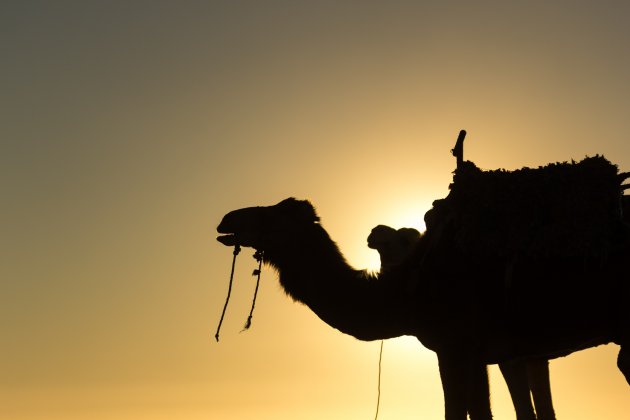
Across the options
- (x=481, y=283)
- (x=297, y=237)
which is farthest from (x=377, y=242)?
(x=481, y=283)

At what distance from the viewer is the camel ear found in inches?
596

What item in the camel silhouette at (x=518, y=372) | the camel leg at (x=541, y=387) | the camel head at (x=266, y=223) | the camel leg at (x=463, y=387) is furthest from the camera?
the camel leg at (x=541, y=387)

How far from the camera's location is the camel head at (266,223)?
1512 cm

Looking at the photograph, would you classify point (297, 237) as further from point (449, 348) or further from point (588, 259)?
point (588, 259)

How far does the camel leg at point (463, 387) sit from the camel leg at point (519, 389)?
2.12 metres

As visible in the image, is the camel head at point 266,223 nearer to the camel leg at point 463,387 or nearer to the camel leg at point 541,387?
the camel leg at point 463,387

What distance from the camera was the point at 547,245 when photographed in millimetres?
13477

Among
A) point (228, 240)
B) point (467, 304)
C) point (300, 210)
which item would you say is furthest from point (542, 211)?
point (228, 240)

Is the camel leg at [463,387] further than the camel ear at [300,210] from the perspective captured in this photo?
No

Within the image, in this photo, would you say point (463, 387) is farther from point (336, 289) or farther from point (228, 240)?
point (228, 240)

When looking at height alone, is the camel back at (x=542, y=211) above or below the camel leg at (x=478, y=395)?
above

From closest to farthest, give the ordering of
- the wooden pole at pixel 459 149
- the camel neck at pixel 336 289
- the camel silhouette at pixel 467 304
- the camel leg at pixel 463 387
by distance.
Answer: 1. the camel silhouette at pixel 467 304
2. the camel leg at pixel 463 387
3. the camel neck at pixel 336 289
4. the wooden pole at pixel 459 149

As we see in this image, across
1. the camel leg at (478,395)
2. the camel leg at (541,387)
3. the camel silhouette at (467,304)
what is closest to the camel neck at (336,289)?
the camel silhouette at (467,304)

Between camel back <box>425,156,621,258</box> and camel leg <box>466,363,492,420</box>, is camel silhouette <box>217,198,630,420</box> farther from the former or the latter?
camel back <box>425,156,621,258</box>
